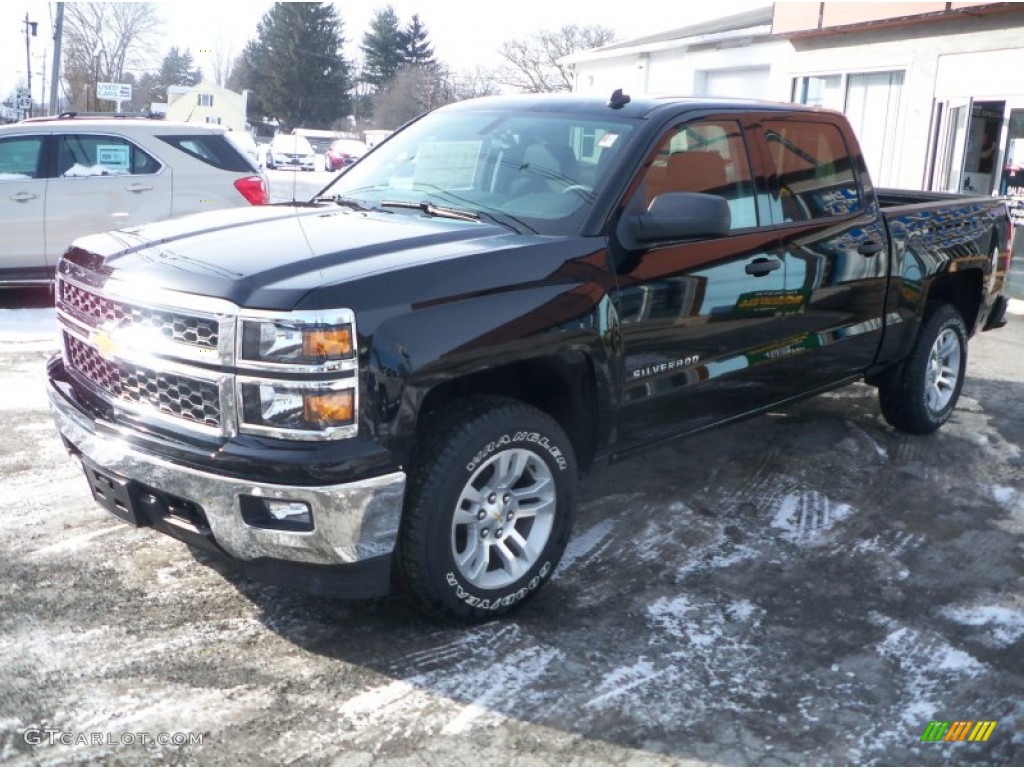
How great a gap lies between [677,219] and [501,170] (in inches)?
33.5

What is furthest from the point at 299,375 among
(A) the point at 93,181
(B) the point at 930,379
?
(A) the point at 93,181

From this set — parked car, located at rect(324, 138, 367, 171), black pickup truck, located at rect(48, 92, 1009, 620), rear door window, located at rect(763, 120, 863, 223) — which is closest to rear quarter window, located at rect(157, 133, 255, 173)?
black pickup truck, located at rect(48, 92, 1009, 620)

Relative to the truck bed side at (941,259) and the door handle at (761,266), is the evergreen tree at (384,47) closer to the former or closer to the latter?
the truck bed side at (941,259)

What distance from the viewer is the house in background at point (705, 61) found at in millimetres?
21312

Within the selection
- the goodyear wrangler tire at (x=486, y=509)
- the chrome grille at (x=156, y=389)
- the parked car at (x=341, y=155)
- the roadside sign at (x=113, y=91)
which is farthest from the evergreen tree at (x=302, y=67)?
the goodyear wrangler tire at (x=486, y=509)

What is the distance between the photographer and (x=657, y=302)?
4152 millimetres

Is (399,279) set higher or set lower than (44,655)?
higher

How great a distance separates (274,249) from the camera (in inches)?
140

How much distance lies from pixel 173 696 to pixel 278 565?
0.51 metres

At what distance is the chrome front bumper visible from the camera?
317 centimetres

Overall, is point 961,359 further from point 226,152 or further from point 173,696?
point 226,152

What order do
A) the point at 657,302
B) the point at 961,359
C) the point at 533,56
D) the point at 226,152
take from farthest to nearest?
the point at 533,56
the point at 226,152
the point at 961,359
the point at 657,302

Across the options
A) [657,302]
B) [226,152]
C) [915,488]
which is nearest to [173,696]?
[657,302]

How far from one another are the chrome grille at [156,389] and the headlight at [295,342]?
22 cm
